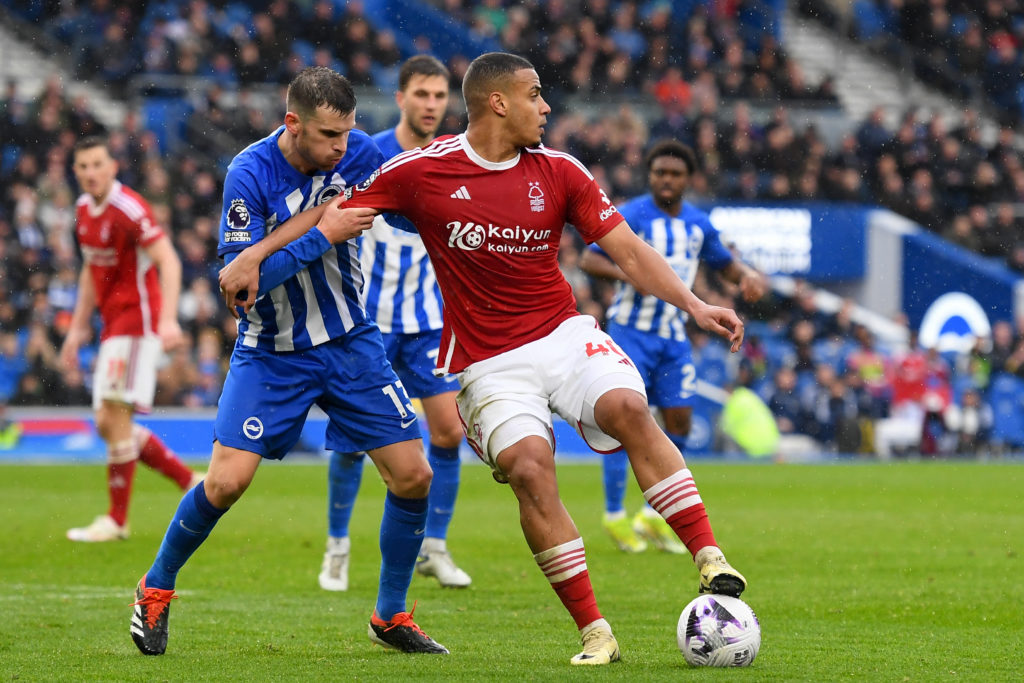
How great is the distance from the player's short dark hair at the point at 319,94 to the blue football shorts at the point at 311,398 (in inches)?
36.6

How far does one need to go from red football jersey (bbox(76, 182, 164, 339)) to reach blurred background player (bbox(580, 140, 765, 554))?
306 centimetres

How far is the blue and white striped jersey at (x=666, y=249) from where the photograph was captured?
32.0ft

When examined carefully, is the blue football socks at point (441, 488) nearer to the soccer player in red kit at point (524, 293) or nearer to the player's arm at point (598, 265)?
the player's arm at point (598, 265)

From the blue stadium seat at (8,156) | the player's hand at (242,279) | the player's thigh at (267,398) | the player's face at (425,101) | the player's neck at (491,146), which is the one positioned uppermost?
the blue stadium seat at (8,156)

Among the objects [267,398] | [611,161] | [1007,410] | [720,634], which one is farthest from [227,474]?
[1007,410]

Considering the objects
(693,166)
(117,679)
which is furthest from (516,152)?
(693,166)

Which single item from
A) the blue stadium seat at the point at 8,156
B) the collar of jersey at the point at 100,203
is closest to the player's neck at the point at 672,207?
the collar of jersey at the point at 100,203

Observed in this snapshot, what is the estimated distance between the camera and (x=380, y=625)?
226 inches

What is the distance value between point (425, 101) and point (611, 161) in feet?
52.9

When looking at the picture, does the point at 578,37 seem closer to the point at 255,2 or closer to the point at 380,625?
the point at 255,2

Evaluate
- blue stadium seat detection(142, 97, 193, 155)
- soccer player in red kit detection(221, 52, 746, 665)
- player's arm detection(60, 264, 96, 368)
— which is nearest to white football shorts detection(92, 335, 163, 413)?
player's arm detection(60, 264, 96, 368)

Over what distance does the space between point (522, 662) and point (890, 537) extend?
18.5 ft

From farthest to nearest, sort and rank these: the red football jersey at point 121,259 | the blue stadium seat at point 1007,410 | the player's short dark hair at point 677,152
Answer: the blue stadium seat at point 1007,410 → the player's short dark hair at point 677,152 → the red football jersey at point 121,259

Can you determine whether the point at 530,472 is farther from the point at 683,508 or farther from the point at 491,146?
the point at 491,146
